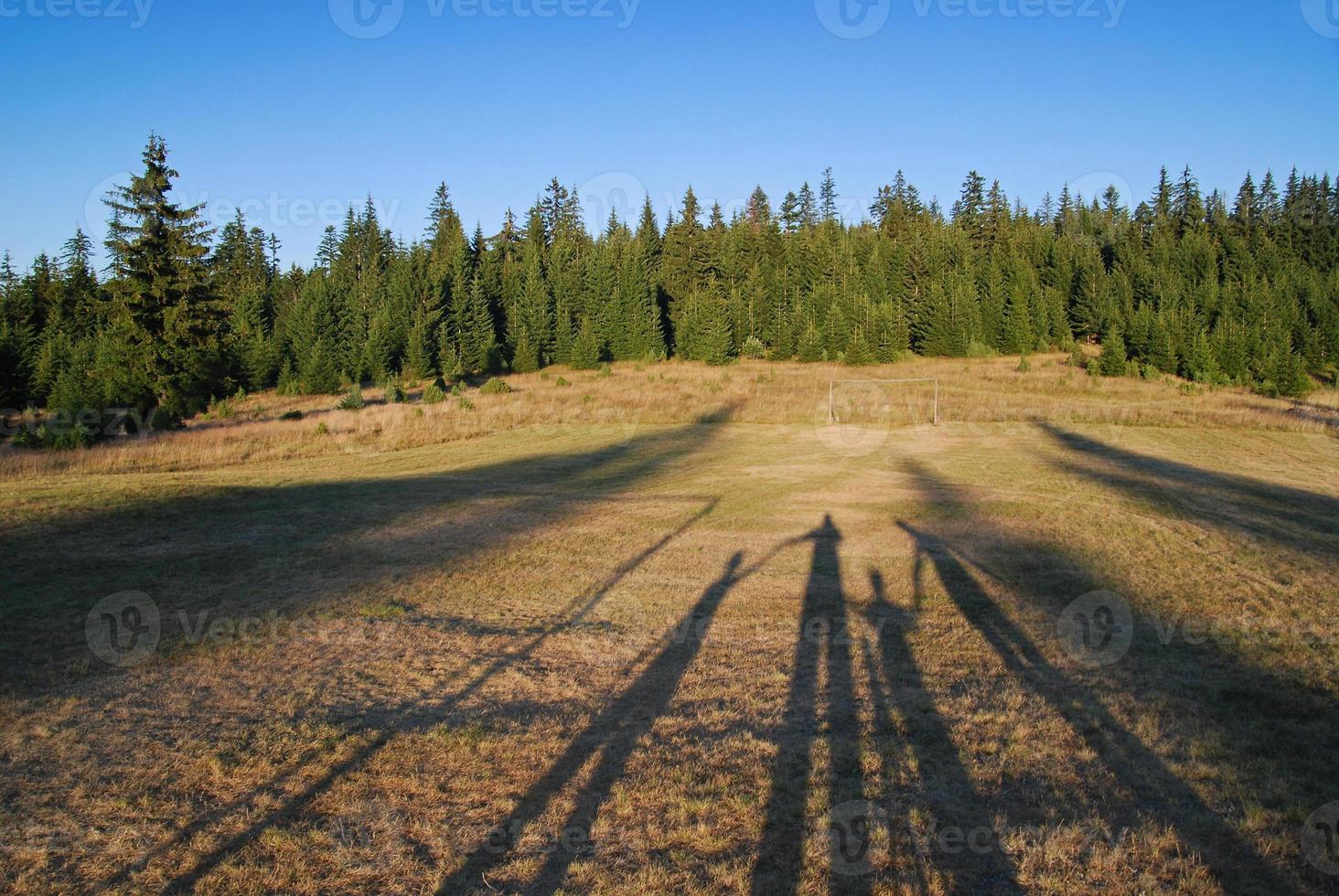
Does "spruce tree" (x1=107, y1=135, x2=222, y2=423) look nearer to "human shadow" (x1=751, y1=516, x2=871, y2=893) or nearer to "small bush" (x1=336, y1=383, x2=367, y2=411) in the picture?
"small bush" (x1=336, y1=383, x2=367, y2=411)

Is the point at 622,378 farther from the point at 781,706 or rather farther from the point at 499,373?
the point at 781,706

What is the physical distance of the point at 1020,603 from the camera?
9906 millimetres

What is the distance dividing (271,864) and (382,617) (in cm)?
508

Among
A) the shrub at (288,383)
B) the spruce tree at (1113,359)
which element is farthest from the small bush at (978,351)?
the shrub at (288,383)

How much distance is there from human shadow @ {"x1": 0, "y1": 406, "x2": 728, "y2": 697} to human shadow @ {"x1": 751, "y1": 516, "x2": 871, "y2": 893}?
5670mm

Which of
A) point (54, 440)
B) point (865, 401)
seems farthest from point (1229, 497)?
point (54, 440)

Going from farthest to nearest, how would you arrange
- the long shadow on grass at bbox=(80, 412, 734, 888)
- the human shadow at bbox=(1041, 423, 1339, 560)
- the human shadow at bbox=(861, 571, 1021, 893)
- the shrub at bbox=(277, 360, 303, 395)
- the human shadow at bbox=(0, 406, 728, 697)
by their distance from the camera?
the shrub at bbox=(277, 360, 303, 395) → the human shadow at bbox=(1041, 423, 1339, 560) → the human shadow at bbox=(0, 406, 728, 697) → the long shadow on grass at bbox=(80, 412, 734, 888) → the human shadow at bbox=(861, 571, 1021, 893)

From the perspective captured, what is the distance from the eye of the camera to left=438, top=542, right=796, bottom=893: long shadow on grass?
14.3 ft

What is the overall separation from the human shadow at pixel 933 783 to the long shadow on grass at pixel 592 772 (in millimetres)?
1730

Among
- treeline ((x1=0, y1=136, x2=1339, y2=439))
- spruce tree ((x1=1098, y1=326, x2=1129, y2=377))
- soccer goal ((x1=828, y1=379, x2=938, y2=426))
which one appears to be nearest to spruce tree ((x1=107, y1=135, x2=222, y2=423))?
treeline ((x1=0, y1=136, x2=1339, y2=439))

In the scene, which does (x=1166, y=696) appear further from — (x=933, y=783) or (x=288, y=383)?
(x=288, y=383)

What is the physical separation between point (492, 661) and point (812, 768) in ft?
11.6

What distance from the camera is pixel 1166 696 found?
6.81m

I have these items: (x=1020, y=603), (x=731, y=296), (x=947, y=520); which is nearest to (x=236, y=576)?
(x=1020, y=603)
